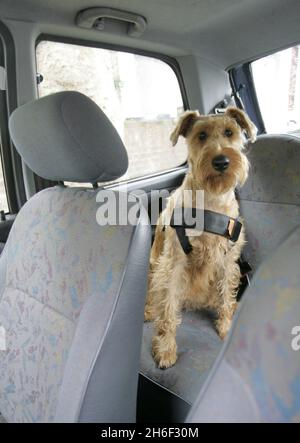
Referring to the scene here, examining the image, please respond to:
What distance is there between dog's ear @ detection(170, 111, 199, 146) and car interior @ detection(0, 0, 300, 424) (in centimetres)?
46

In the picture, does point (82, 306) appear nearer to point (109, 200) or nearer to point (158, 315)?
point (109, 200)

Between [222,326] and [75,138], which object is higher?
[75,138]

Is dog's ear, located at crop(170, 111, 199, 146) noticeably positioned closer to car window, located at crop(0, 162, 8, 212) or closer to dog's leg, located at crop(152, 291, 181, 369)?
dog's leg, located at crop(152, 291, 181, 369)

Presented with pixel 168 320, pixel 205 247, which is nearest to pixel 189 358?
pixel 168 320

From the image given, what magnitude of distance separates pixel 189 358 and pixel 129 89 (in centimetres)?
212

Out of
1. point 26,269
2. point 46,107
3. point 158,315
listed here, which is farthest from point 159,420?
point 46,107

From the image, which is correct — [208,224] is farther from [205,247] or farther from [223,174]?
[223,174]

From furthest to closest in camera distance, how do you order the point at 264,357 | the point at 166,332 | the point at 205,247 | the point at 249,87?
the point at 249,87 → the point at 205,247 → the point at 166,332 → the point at 264,357

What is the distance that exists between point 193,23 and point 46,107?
160cm

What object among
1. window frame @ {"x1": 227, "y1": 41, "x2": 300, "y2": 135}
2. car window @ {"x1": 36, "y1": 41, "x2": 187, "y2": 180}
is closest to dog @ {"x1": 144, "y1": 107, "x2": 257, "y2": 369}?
car window @ {"x1": 36, "y1": 41, "x2": 187, "y2": 180}

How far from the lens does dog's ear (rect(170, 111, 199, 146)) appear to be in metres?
2.41

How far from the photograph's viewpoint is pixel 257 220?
91.0 inches

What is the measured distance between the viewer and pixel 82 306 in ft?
4.03
